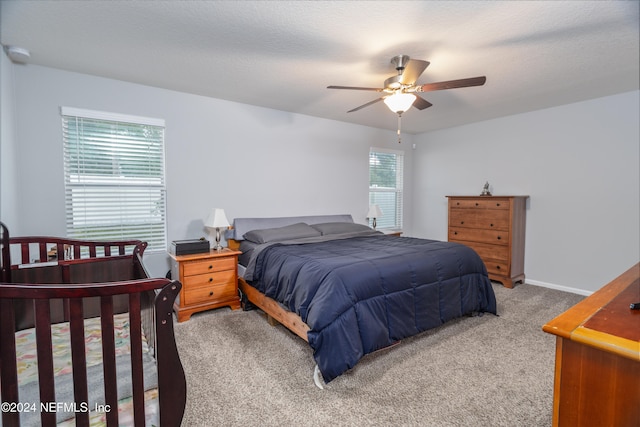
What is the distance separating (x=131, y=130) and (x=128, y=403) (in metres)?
2.82

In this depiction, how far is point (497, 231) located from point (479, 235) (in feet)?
0.86

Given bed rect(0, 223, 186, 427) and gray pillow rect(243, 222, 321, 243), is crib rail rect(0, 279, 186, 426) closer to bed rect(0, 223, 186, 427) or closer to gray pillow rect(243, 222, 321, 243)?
bed rect(0, 223, 186, 427)

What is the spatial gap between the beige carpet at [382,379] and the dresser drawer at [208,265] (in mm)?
492

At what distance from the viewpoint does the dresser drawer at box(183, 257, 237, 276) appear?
2926mm

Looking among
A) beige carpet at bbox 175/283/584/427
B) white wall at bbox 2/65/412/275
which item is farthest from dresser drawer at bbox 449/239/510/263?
white wall at bbox 2/65/412/275

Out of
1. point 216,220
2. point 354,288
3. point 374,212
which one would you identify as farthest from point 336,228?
point 354,288

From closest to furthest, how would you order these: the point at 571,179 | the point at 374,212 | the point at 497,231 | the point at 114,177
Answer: the point at 114,177 < the point at 571,179 < the point at 497,231 < the point at 374,212

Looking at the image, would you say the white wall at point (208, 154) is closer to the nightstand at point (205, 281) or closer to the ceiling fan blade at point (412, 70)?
the nightstand at point (205, 281)

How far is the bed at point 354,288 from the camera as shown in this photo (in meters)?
1.99

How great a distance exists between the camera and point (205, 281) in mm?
3018

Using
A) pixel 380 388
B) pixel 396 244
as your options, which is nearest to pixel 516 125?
pixel 396 244

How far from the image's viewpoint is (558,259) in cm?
387

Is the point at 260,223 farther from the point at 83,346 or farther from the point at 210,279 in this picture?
the point at 83,346

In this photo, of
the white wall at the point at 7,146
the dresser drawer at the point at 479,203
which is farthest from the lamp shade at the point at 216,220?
the dresser drawer at the point at 479,203
